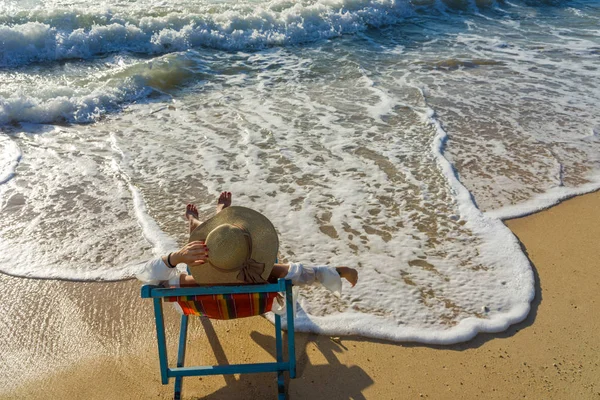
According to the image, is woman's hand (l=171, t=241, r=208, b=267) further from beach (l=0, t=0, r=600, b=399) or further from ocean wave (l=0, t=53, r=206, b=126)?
ocean wave (l=0, t=53, r=206, b=126)

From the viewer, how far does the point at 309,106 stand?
7152 millimetres

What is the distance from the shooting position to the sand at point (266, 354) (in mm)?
2896

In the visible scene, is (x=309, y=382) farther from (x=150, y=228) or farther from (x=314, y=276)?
(x=150, y=228)

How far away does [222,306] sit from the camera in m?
2.58

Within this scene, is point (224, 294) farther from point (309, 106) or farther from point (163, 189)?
point (309, 106)

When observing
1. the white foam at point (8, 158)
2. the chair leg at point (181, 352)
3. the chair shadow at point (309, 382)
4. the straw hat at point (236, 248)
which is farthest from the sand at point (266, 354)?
the white foam at point (8, 158)

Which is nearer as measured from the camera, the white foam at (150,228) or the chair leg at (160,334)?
the chair leg at (160,334)

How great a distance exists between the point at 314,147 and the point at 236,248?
351 cm

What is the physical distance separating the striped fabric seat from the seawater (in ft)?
2.65

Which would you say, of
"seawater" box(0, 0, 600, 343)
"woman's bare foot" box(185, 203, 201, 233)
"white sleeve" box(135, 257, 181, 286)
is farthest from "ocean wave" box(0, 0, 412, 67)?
"white sleeve" box(135, 257, 181, 286)

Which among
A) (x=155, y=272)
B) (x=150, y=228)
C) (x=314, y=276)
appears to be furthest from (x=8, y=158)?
(x=314, y=276)

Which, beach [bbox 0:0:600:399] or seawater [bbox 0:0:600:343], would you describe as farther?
seawater [bbox 0:0:600:343]

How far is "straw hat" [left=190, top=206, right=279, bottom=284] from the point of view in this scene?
254cm

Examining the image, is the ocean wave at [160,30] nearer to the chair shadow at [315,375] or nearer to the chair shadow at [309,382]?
the chair shadow at [315,375]
